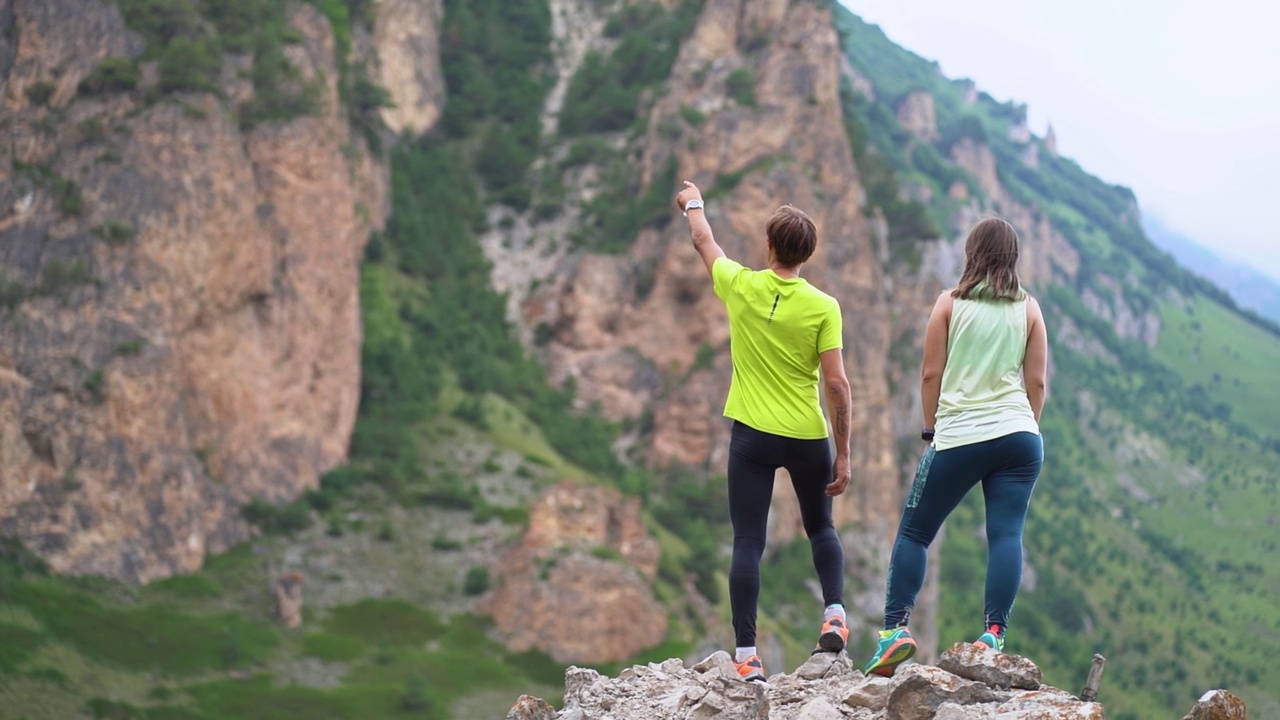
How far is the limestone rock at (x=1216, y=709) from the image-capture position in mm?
8953

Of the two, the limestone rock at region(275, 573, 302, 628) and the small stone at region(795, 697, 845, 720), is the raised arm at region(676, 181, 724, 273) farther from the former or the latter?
the limestone rock at region(275, 573, 302, 628)

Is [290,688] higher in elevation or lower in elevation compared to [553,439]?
lower

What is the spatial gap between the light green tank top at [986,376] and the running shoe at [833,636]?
6.48 feet

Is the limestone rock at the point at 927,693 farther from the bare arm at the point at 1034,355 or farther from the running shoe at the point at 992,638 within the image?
the bare arm at the point at 1034,355

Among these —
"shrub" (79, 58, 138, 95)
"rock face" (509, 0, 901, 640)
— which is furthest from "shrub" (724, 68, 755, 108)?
"shrub" (79, 58, 138, 95)

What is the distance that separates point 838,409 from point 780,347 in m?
0.83

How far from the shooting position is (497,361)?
4102 inches

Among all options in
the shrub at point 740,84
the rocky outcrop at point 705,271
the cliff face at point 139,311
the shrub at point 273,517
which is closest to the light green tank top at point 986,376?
the cliff face at point 139,311

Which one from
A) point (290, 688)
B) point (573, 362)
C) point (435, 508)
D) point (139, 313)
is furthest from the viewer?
point (573, 362)

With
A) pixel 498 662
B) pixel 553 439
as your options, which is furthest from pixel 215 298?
pixel 553 439

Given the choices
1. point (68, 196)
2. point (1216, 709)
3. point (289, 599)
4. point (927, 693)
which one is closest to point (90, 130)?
point (68, 196)

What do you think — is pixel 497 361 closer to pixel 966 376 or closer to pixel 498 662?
pixel 498 662

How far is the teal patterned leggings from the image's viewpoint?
10102mm

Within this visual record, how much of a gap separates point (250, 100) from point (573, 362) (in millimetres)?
37890
